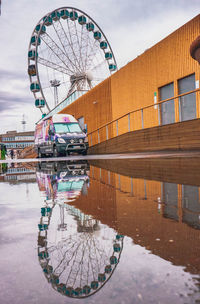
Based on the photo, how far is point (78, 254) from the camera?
91 centimetres

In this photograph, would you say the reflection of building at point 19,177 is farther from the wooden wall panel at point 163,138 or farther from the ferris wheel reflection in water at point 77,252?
the wooden wall panel at point 163,138

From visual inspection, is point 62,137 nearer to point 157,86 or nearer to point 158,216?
point 157,86

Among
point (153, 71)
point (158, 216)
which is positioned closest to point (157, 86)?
point (153, 71)

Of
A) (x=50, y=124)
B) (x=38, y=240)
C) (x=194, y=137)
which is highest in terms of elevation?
(x=50, y=124)

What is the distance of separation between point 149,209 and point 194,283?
3.08 ft

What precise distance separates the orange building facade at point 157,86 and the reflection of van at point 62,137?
1549 mm

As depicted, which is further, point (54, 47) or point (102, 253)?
point (54, 47)

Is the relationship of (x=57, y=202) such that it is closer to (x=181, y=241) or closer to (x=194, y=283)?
(x=181, y=241)

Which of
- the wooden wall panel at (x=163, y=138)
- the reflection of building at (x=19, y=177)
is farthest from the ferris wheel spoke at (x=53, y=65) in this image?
the reflection of building at (x=19, y=177)

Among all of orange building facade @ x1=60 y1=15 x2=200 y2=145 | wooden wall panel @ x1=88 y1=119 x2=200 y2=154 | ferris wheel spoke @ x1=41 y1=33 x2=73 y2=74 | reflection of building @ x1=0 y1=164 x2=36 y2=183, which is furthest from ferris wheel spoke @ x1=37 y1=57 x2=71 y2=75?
reflection of building @ x1=0 y1=164 x2=36 y2=183

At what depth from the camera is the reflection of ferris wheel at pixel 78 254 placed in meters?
0.70

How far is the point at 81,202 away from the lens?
76.2 inches

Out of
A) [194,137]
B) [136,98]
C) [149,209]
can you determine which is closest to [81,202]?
[149,209]

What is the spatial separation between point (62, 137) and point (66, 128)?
980mm
